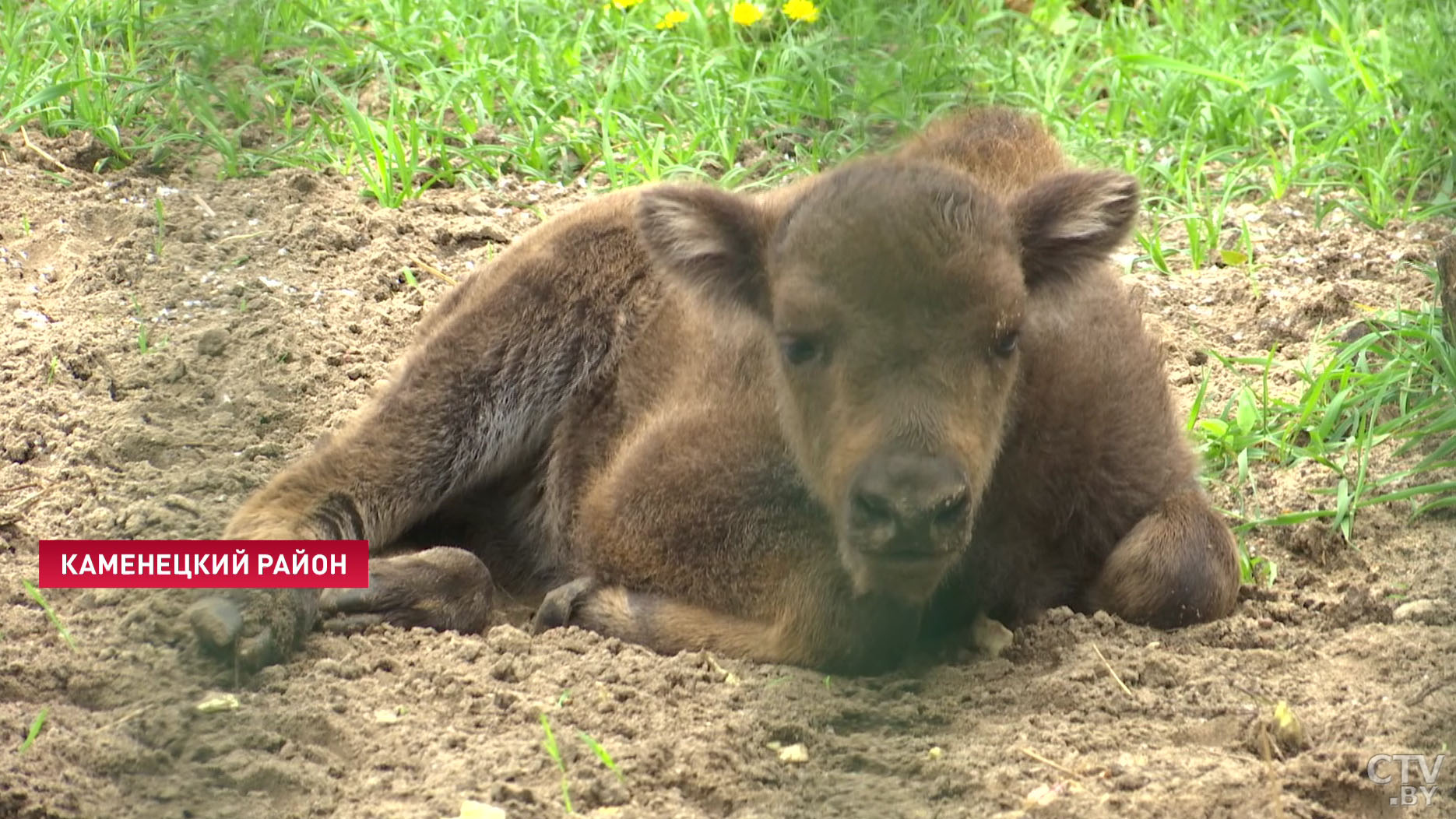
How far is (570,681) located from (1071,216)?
1.68 metres

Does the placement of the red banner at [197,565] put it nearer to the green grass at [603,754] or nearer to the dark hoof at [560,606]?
the dark hoof at [560,606]

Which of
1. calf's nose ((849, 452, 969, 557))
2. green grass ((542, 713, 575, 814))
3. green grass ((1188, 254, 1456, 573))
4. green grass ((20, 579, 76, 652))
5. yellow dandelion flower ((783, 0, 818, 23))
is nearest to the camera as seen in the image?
green grass ((542, 713, 575, 814))

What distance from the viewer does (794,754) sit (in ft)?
12.6

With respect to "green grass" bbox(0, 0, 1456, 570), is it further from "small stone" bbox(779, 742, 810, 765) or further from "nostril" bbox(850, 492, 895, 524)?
"small stone" bbox(779, 742, 810, 765)

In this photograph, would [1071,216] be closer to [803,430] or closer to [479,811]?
[803,430]

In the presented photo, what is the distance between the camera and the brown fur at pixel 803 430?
3.92m

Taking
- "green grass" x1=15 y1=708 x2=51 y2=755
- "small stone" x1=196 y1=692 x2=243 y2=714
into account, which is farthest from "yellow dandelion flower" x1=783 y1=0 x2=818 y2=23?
"green grass" x1=15 y1=708 x2=51 y2=755

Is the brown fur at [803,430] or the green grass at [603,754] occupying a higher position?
the brown fur at [803,430]

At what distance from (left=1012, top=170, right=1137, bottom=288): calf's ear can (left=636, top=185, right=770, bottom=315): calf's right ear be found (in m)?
0.67

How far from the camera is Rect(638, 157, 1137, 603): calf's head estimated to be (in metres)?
3.80

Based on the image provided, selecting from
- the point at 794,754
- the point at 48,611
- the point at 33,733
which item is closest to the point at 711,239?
the point at 794,754

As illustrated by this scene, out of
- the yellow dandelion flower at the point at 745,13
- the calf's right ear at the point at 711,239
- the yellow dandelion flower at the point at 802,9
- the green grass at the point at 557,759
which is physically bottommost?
the green grass at the point at 557,759

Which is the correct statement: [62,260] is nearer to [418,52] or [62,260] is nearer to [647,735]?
[418,52]

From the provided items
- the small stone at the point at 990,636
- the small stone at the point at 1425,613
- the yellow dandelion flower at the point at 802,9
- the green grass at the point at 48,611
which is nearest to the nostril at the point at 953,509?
the small stone at the point at 990,636
